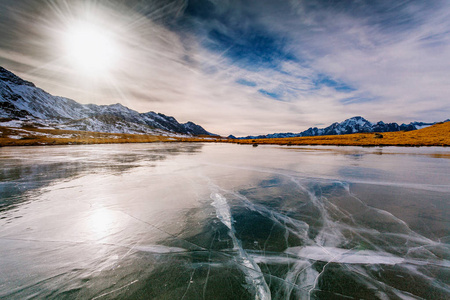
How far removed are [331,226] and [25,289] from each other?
28.4 ft

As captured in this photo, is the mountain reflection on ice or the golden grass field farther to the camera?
the golden grass field

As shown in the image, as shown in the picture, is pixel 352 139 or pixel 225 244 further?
pixel 352 139

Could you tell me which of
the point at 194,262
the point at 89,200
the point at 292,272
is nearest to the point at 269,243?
the point at 292,272

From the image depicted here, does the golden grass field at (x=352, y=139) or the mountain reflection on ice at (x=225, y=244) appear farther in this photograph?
the golden grass field at (x=352, y=139)

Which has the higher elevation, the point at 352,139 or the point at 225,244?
the point at 352,139

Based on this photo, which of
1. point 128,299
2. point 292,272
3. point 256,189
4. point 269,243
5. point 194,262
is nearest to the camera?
point 128,299

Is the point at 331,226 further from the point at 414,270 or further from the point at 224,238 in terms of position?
the point at 224,238

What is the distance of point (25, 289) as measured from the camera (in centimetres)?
378

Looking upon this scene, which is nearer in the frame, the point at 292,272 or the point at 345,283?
the point at 345,283

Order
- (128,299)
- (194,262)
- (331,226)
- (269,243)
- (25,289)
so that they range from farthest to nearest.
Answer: (331,226) → (269,243) → (194,262) → (25,289) → (128,299)

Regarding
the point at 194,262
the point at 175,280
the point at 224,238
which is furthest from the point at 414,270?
the point at 175,280

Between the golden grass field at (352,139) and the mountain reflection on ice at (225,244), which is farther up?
the golden grass field at (352,139)

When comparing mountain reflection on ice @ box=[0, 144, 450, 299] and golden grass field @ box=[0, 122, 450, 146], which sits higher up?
golden grass field @ box=[0, 122, 450, 146]

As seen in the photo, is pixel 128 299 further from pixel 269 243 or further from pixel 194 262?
pixel 269 243
